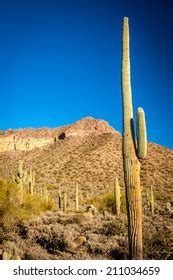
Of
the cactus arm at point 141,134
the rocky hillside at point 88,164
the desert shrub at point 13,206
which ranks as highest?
the rocky hillside at point 88,164

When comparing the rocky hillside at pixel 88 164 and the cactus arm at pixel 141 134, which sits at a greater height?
the rocky hillside at pixel 88 164

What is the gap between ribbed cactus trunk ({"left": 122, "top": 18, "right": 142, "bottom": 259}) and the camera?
22.0 ft

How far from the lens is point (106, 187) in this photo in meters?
39.2

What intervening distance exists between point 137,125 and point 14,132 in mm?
85046

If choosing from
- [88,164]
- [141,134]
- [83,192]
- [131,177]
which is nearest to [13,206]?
[131,177]

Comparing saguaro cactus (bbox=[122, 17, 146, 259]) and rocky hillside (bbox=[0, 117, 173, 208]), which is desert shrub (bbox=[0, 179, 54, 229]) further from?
rocky hillside (bbox=[0, 117, 173, 208])

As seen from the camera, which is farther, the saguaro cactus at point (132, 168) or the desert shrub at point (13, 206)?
the desert shrub at point (13, 206)

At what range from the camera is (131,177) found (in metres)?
6.77

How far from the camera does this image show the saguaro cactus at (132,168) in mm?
6699

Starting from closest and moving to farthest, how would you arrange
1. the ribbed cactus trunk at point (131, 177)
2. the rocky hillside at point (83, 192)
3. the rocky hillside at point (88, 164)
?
the ribbed cactus trunk at point (131, 177) → the rocky hillside at point (83, 192) → the rocky hillside at point (88, 164)

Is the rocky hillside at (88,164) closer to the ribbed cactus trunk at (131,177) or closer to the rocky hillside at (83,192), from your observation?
the rocky hillside at (83,192)

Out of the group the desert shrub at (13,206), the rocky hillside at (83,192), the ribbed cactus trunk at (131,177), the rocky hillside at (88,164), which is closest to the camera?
the ribbed cactus trunk at (131,177)

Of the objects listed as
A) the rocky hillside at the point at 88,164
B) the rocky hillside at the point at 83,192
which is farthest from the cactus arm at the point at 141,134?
the rocky hillside at the point at 88,164

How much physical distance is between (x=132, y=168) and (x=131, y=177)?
159 millimetres
